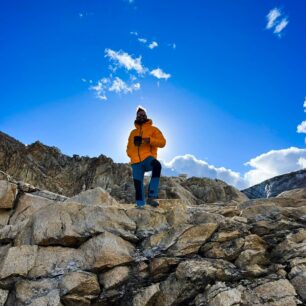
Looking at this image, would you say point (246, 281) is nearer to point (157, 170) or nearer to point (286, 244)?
point (286, 244)

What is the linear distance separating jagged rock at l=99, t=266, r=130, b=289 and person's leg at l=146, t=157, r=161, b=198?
4.21 meters

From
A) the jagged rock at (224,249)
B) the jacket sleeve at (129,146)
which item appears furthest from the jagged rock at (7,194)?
the jagged rock at (224,249)

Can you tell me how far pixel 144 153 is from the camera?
15727 mm

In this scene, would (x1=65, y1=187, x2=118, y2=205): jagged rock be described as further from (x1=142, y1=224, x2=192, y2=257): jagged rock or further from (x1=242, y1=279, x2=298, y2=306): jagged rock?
(x1=242, y1=279, x2=298, y2=306): jagged rock

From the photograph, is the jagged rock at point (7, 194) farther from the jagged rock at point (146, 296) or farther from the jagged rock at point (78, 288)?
the jagged rock at point (146, 296)

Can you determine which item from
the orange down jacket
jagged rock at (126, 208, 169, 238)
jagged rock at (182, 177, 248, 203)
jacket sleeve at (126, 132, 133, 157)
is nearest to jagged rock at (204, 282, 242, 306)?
jagged rock at (126, 208, 169, 238)

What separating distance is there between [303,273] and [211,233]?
125 inches

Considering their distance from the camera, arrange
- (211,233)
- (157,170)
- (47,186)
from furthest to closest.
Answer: (47,186), (157,170), (211,233)

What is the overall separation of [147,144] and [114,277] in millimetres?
6008

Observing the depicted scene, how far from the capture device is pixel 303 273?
1069 centimetres

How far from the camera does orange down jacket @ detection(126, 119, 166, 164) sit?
51.4 ft

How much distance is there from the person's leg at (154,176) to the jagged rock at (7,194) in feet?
31.0

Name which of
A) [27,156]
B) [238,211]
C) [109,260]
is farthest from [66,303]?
[27,156]

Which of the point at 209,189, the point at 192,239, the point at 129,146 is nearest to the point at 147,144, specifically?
the point at 129,146
